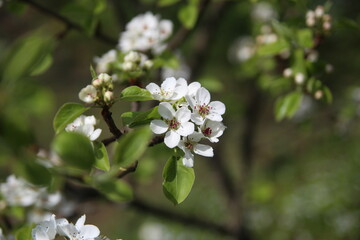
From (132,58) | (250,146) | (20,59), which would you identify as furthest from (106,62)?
(250,146)

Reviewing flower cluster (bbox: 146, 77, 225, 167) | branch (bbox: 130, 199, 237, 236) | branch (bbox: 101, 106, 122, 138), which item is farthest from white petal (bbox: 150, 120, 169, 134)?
branch (bbox: 130, 199, 237, 236)

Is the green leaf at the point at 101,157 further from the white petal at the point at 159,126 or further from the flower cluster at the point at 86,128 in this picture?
the white petal at the point at 159,126

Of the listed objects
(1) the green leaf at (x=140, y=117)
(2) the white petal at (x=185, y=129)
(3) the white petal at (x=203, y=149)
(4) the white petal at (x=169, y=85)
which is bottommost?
(3) the white petal at (x=203, y=149)

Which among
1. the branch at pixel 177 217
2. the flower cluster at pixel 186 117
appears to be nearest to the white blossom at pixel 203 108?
the flower cluster at pixel 186 117

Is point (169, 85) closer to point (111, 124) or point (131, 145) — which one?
point (111, 124)

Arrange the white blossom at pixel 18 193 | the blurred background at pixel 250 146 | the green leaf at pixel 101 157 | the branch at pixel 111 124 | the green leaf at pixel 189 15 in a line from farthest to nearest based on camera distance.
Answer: the blurred background at pixel 250 146 → the green leaf at pixel 189 15 → the white blossom at pixel 18 193 → the branch at pixel 111 124 → the green leaf at pixel 101 157

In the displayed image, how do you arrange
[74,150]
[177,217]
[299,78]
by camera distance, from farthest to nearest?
1. [177,217]
2. [299,78]
3. [74,150]
